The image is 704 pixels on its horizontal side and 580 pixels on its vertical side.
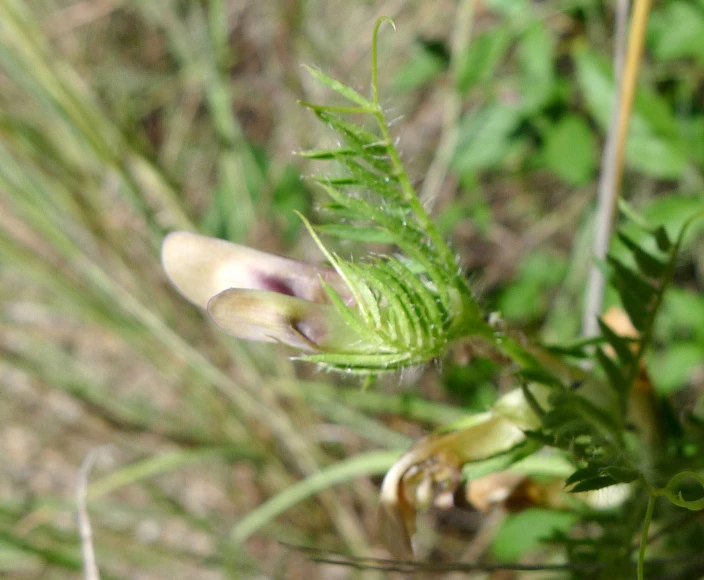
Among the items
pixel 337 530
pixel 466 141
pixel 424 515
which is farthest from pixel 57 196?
pixel 424 515

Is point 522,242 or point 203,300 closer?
point 203,300

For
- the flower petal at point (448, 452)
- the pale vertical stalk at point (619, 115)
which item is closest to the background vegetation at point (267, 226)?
the pale vertical stalk at point (619, 115)

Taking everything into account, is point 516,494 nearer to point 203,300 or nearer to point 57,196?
point 203,300

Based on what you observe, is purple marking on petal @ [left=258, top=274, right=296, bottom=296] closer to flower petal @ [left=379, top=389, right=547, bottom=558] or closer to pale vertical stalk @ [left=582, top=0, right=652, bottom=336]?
flower petal @ [left=379, top=389, right=547, bottom=558]

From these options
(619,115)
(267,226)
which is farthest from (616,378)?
(267,226)

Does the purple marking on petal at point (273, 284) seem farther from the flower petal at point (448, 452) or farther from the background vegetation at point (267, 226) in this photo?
the background vegetation at point (267, 226)

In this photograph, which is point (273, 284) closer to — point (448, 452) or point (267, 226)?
point (448, 452)
